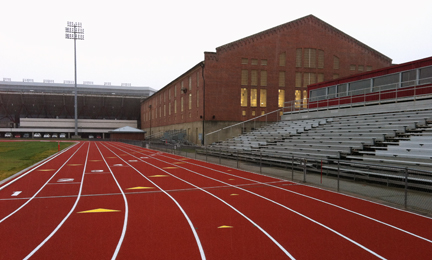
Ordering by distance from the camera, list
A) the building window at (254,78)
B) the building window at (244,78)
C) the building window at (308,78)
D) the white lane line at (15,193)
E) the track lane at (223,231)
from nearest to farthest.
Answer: the track lane at (223,231) → the white lane line at (15,193) → the building window at (244,78) → the building window at (254,78) → the building window at (308,78)

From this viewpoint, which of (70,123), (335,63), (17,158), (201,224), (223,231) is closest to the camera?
(223,231)

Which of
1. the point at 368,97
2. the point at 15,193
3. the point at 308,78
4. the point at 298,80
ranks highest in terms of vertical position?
the point at 308,78

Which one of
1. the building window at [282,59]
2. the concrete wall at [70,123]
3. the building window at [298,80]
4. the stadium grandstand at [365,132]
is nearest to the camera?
the stadium grandstand at [365,132]

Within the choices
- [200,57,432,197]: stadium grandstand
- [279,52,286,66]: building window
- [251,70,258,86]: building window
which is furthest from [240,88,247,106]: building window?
[200,57,432,197]: stadium grandstand

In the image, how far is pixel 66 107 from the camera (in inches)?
3457

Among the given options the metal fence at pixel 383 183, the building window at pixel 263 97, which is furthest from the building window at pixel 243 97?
the metal fence at pixel 383 183

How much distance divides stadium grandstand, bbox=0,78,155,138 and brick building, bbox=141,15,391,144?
53.6 m

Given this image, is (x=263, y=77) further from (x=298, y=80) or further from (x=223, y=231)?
(x=223, y=231)

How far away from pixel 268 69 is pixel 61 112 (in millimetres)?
72705

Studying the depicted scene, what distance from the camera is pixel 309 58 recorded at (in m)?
40.5

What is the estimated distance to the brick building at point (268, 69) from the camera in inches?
1515

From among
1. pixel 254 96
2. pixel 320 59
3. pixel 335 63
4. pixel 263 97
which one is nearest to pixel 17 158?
pixel 254 96

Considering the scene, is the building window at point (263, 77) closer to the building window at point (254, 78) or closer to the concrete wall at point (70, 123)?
the building window at point (254, 78)

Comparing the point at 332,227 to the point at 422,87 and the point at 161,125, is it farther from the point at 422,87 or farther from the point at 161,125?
the point at 161,125
